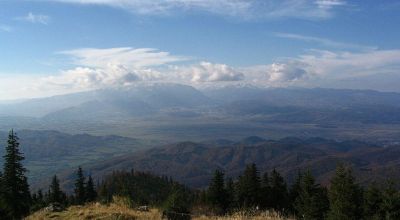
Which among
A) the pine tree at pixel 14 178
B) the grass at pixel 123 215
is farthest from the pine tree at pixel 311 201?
the grass at pixel 123 215

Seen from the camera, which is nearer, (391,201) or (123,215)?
(123,215)

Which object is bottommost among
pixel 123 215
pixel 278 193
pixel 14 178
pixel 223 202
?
pixel 278 193

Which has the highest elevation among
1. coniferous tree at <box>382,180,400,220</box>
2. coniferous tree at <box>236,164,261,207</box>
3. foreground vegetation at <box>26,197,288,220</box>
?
foreground vegetation at <box>26,197,288,220</box>

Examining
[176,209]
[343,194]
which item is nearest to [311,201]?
[343,194]

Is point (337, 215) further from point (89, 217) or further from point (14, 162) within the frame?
point (14, 162)

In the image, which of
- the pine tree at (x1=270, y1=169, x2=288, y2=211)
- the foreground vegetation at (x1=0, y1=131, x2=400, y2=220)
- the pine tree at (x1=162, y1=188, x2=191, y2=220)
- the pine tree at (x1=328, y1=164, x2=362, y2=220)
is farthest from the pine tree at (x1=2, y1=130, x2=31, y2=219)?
the pine tree at (x1=270, y1=169, x2=288, y2=211)

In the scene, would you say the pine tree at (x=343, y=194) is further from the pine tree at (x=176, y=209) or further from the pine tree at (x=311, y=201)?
the pine tree at (x=176, y=209)

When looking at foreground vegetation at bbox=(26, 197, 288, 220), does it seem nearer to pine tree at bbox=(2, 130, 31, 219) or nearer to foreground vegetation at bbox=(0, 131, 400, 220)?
foreground vegetation at bbox=(0, 131, 400, 220)

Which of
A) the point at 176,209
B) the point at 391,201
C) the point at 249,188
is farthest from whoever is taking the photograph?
the point at 249,188

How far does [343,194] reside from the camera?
32031mm

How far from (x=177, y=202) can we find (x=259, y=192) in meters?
50.2

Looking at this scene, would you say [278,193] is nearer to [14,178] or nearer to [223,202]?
[223,202]

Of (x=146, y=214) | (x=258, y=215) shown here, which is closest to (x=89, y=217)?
(x=146, y=214)

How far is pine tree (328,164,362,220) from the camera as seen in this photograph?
31337 millimetres
